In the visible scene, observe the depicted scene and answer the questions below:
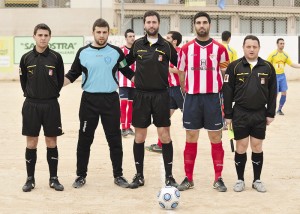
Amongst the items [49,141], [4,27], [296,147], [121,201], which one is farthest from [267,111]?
[4,27]

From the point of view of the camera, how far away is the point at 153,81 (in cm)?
767

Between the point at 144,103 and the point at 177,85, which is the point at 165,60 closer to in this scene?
the point at 144,103

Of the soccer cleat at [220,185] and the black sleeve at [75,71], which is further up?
the black sleeve at [75,71]

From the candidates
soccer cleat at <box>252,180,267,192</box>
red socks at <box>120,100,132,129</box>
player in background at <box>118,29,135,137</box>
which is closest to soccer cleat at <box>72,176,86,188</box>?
soccer cleat at <box>252,180,267,192</box>

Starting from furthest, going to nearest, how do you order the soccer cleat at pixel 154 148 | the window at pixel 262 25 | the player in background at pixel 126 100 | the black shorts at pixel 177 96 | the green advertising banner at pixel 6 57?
the window at pixel 262 25
the green advertising banner at pixel 6 57
the player in background at pixel 126 100
the soccer cleat at pixel 154 148
the black shorts at pixel 177 96

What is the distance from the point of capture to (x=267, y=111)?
757 cm

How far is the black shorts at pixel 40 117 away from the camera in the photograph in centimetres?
761

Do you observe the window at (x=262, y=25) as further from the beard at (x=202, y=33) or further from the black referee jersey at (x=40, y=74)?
the black referee jersey at (x=40, y=74)

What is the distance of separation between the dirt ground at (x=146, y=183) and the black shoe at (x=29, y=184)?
0.23ft

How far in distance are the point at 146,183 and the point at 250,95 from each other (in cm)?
192

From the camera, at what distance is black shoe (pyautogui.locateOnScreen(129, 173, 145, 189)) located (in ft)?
25.7

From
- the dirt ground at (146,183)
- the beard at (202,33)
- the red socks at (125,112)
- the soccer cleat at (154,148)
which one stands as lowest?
the dirt ground at (146,183)

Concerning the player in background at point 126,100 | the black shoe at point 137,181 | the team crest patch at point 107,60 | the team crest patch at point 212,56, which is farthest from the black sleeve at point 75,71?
the player in background at point 126,100

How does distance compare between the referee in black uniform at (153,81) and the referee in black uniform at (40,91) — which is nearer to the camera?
the referee in black uniform at (40,91)
